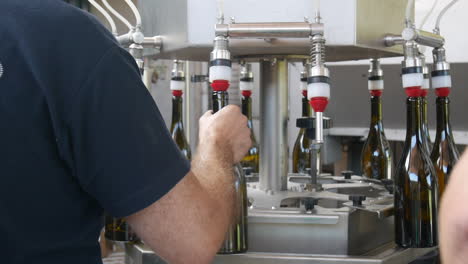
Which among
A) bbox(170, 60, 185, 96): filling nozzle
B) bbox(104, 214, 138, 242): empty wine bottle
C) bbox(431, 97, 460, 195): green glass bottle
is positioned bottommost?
bbox(104, 214, 138, 242): empty wine bottle

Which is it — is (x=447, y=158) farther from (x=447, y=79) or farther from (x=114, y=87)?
(x=114, y=87)

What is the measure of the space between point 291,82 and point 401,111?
49 cm

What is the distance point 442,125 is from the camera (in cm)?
110

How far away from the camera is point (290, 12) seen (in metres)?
0.83

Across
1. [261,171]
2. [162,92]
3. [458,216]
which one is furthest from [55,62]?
[162,92]

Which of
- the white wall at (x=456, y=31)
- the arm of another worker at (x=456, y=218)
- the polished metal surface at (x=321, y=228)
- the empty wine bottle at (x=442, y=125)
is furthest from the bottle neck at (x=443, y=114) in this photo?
the arm of another worker at (x=456, y=218)

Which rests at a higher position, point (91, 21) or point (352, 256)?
point (91, 21)

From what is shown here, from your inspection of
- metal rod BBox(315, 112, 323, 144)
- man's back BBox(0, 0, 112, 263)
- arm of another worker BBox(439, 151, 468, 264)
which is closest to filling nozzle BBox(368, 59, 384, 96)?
metal rod BBox(315, 112, 323, 144)

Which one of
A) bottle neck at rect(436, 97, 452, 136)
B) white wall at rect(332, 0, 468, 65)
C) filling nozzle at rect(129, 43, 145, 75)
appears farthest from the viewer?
white wall at rect(332, 0, 468, 65)

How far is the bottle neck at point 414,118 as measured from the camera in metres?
0.96

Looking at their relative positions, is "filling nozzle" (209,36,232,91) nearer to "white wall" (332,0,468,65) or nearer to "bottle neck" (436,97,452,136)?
"bottle neck" (436,97,452,136)

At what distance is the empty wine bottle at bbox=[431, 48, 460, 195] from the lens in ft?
3.13

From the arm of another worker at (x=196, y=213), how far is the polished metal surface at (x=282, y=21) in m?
0.18

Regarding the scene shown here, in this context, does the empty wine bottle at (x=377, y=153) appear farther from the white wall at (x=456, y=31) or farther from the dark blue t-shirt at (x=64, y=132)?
the dark blue t-shirt at (x=64, y=132)
